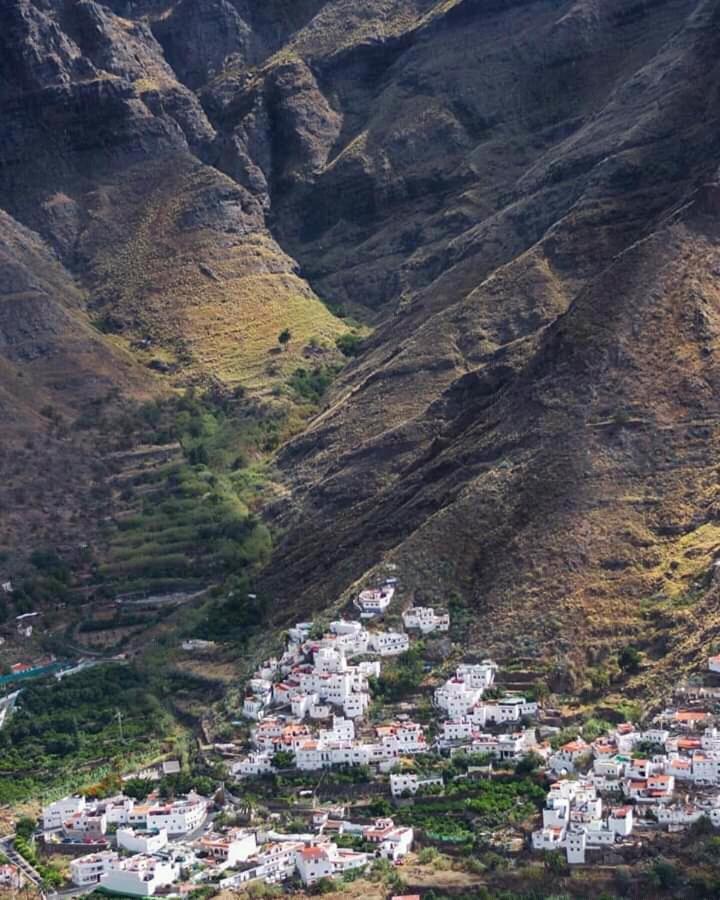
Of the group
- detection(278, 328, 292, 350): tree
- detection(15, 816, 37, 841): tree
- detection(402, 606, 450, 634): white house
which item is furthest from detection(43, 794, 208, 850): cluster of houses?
detection(278, 328, 292, 350): tree

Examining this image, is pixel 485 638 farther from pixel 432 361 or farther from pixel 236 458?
pixel 236 458

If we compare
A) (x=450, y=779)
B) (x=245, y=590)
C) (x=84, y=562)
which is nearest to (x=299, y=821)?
(x=450, y=779)

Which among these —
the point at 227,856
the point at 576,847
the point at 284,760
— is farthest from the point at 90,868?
the point at 576,847

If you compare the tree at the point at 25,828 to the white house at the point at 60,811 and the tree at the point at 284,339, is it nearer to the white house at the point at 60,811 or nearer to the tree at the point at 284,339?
the white house at the point at 60,811

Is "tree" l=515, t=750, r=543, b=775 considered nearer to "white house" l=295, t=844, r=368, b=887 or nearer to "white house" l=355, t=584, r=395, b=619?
"white house" l=295, t=844, r=368, b=887

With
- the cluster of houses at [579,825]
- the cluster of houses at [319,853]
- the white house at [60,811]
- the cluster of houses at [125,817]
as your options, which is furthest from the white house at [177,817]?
the cluster of houses at [579,825]

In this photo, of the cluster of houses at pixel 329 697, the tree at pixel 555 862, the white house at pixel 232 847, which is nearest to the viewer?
the tree at pixel 555 862

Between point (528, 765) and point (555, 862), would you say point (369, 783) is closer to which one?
point (528, 765)
